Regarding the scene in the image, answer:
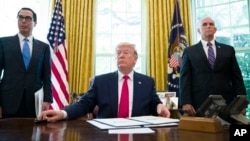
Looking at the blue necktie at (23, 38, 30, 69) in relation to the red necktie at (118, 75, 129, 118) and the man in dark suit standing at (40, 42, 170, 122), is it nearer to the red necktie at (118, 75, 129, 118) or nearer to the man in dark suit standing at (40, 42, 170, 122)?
the man in dark suit standing at (40, 42, 170, 122)

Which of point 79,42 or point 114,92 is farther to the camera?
point 79,42

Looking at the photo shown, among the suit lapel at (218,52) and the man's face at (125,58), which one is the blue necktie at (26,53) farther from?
the suit lapel at (218,52)

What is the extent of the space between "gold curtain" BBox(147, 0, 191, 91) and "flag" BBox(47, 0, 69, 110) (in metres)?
1.42

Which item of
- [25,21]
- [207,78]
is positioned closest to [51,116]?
[25,21]

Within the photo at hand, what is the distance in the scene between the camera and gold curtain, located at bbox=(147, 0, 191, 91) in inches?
168

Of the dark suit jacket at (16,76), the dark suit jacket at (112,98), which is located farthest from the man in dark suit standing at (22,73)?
the dark suit jacket at (112,98)

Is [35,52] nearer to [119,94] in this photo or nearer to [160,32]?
[119,94]

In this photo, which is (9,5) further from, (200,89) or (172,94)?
(200,89)

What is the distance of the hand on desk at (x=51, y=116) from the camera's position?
1.42 meters

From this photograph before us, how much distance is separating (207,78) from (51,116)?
1633 millimetres

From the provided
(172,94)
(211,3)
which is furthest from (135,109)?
(211,3)

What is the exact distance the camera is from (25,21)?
247 centimetres

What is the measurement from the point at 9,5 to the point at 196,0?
3.27 m

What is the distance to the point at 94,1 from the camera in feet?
14.3
